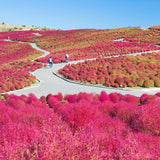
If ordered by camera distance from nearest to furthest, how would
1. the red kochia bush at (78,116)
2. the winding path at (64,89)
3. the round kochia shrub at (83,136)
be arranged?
the round kochia shrub at (83,136) → the red kochia bush at (78,116) → the winding path at (64,89)

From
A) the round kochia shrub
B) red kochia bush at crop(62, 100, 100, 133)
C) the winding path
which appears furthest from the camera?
the winding path

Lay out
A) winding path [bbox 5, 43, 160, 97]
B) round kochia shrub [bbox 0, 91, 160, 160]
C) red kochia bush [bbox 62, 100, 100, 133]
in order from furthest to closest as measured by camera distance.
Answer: winding path [bbox 5, 43, 160, 97]
red kochia bush [bbox 62, 100, 100, 133]
round kochia shrub [bbox 0, 91, 160, 160]

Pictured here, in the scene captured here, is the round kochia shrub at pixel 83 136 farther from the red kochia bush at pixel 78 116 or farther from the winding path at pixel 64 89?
the winding path at pixel 64 89

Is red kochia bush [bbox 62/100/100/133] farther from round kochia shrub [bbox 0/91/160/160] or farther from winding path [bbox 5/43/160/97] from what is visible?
winding path [bbox 5/43/160/97]

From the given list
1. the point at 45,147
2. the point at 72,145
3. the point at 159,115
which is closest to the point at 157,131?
the point at 159,115

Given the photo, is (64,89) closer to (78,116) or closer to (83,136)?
(78,116)

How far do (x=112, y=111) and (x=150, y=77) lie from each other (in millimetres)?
11285

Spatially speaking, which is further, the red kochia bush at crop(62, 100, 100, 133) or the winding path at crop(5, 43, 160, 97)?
the winding path at crop(5, 43, 160, 97)

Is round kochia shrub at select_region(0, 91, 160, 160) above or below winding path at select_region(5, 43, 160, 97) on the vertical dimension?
above

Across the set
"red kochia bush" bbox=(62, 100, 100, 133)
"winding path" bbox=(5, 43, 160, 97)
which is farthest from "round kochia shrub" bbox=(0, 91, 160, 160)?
"winding path" bbox=(5, 43, 160, 97)

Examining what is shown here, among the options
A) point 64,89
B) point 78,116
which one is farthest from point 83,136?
point 64,89

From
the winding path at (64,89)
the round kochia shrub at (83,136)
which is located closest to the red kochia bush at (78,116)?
the round kochia shrub at (83,136)

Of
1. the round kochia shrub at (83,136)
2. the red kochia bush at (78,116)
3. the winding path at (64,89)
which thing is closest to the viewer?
the round kochia shrub at (83,136)

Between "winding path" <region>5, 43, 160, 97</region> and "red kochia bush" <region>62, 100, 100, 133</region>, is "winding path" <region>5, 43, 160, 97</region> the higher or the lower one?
the lower one
